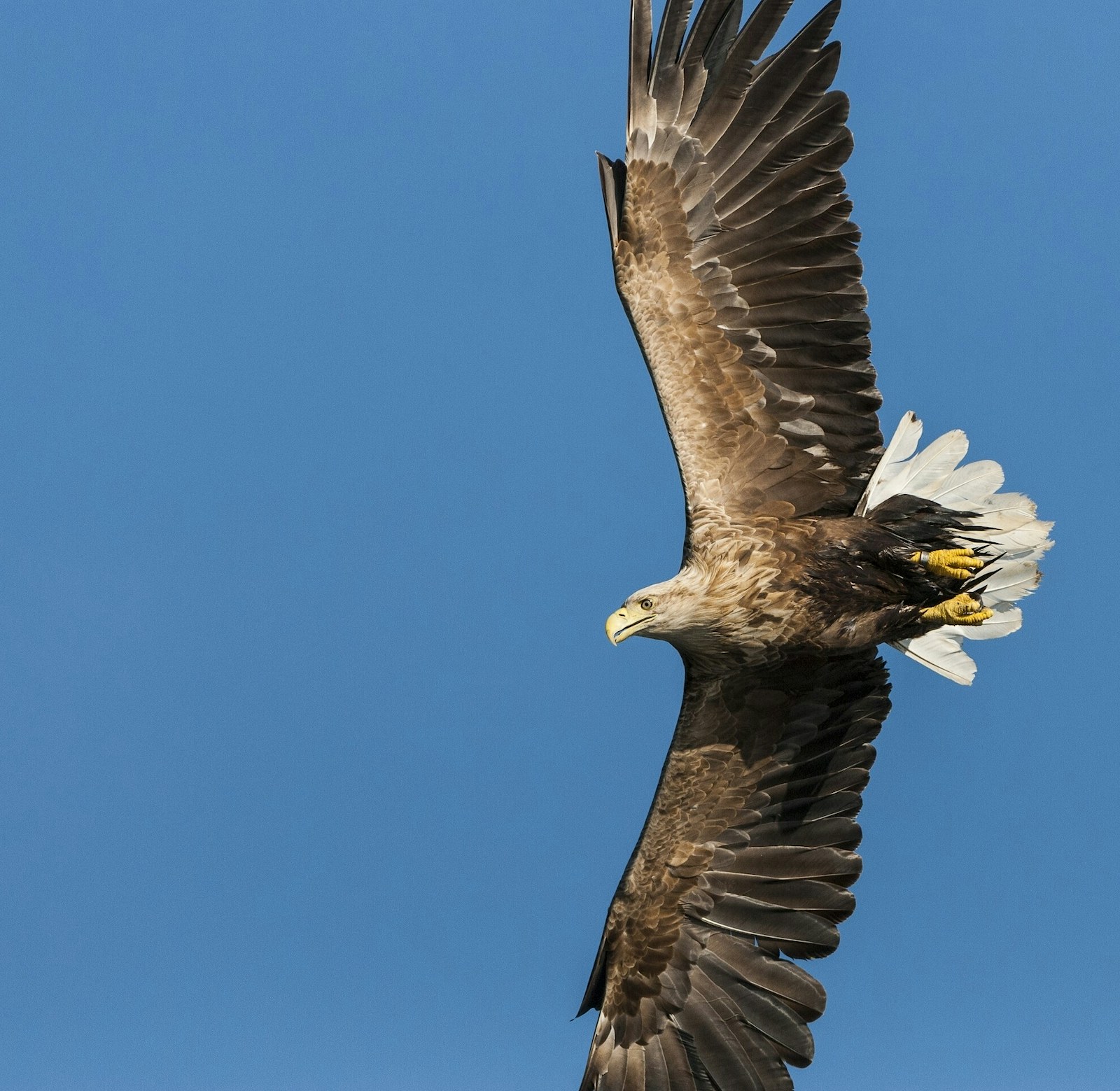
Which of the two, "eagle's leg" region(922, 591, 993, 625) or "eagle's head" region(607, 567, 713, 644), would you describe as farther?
"eagle's leg" region(922, 591, 993, 625)

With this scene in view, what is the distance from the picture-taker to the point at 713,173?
34.1ft

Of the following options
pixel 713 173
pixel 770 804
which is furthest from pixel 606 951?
pixel 713 173

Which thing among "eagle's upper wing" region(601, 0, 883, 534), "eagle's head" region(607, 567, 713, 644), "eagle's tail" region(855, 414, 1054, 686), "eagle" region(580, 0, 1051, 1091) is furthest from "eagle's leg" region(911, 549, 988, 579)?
"eagle's head" region(607, 567, 713, 644)

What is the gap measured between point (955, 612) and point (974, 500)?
29.0 inches

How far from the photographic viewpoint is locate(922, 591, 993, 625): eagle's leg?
10.3m

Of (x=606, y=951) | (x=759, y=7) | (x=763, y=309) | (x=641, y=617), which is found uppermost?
(x=759, y=7)

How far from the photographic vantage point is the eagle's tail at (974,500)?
33.8 feet

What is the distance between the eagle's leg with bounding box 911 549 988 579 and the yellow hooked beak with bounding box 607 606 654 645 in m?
1.73

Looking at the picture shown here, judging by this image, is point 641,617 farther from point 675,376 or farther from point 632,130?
point 632,130

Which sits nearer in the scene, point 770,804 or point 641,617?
point 641,617

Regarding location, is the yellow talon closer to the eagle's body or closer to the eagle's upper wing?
the eagle's body

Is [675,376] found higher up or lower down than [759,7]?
lower down

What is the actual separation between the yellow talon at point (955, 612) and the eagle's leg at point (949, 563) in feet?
0.72

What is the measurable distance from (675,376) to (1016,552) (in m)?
2.52
